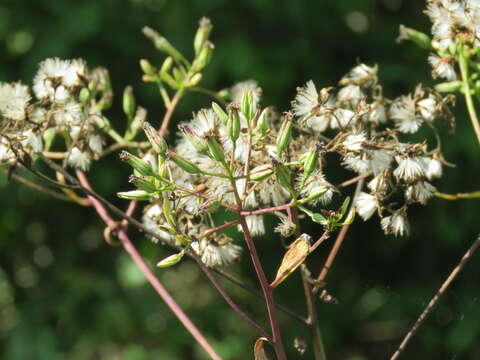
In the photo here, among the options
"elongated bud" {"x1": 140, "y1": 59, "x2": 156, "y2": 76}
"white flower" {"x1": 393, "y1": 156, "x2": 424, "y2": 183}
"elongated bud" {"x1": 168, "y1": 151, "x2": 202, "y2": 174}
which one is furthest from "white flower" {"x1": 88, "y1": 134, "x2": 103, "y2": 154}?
"white flower" {"x1": 393, "y1": 156, "x2": 424, "y2": 183}

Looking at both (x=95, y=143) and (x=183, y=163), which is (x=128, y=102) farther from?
(x=183, y=163)

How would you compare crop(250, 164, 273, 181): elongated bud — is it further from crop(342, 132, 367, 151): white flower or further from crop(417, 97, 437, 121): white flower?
crop(417, 97, 437, 121): white flower

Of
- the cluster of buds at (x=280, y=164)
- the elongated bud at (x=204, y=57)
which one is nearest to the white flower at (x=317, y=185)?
the cluster of buds at (x=280, y=164)

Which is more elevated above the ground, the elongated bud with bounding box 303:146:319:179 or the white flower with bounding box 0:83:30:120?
the white flower with bounding box 0:83:30:120

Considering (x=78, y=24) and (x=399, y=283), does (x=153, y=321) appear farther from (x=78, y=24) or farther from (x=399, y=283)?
(x=78, y=24)

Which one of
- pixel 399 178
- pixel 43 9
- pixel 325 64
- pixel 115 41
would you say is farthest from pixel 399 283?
pixel 399 178

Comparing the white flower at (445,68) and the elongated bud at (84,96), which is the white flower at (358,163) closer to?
the white flower at (445,68)
